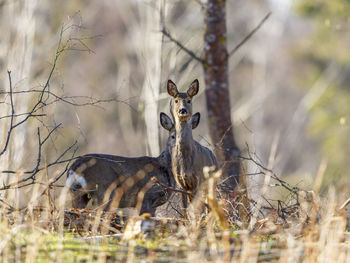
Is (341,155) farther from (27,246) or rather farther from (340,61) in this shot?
(27,246)

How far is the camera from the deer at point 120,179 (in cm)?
879

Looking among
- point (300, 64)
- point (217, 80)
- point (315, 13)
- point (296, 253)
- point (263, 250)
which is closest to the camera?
point (296, 253)

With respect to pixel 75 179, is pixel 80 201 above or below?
below

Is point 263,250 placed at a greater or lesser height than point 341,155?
lesser

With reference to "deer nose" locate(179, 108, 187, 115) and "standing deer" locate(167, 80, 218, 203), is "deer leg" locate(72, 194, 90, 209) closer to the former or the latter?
"standing deer" locate(167, 80, 218, 203)

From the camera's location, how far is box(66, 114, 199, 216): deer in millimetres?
8789

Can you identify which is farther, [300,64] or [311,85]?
[300,64]

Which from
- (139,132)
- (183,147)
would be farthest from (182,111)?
(139,132)

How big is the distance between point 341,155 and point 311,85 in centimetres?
637

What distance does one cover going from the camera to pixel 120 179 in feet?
29.8

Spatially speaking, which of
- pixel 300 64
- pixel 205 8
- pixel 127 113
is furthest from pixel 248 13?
pixel 205 8

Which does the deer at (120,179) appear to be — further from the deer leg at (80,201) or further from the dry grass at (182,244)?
the dry grass at (182,244)

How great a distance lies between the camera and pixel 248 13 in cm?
3703

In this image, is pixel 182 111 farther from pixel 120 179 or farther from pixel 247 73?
pixel 247 73
